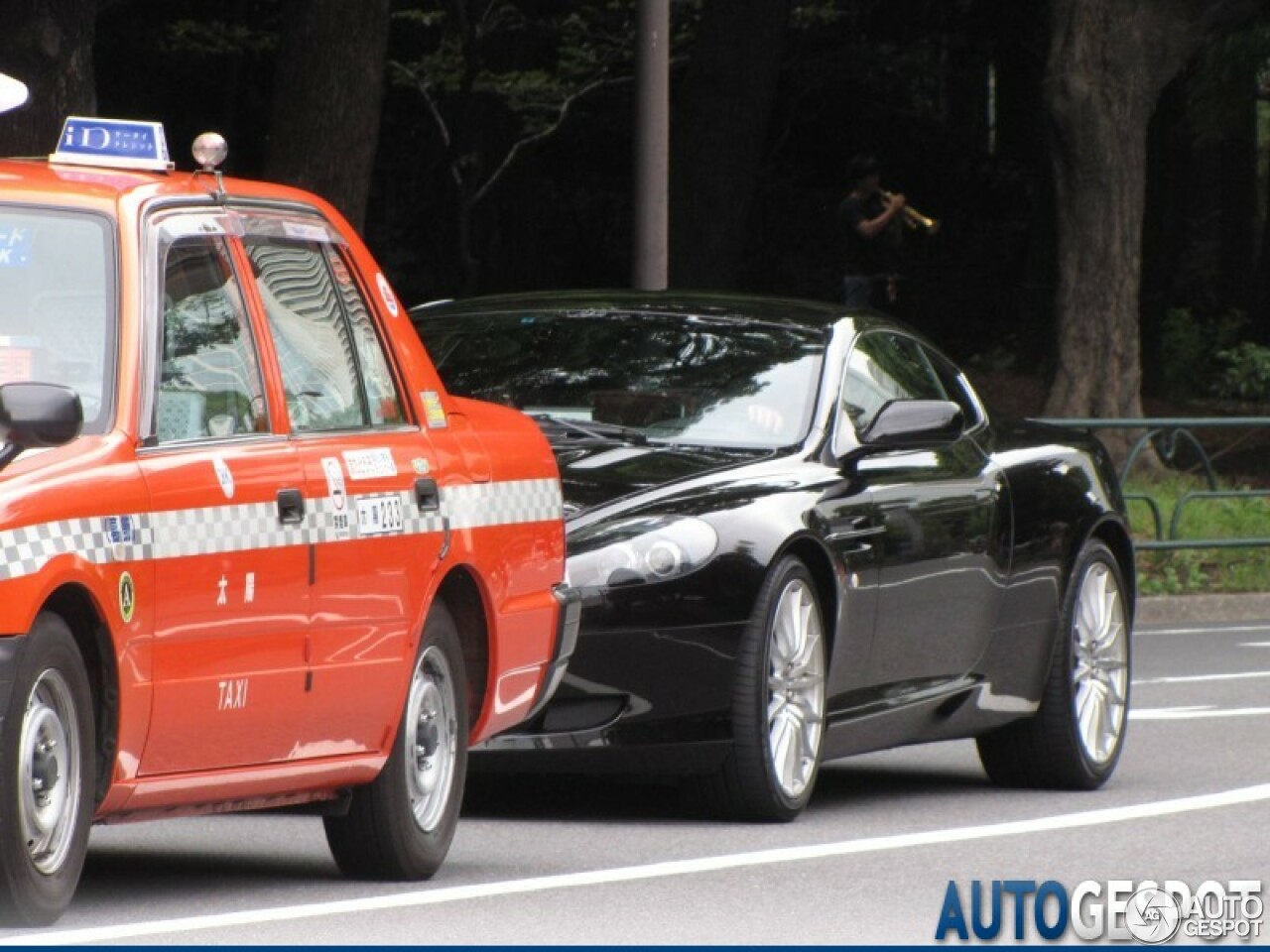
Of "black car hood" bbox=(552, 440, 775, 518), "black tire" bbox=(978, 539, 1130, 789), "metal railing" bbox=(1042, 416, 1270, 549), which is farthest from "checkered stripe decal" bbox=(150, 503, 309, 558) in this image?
"metal railing" bbox=(1042, 416, 1270, 549)

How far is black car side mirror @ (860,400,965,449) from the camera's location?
9.67 metres

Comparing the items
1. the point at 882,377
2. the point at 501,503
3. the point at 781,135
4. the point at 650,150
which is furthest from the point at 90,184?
the point at 781,135

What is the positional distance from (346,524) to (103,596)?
103cm

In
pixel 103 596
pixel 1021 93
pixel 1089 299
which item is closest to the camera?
pixel 103 596

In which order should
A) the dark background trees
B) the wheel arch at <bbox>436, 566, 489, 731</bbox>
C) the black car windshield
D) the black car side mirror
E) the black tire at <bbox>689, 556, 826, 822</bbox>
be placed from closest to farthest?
the wheel arch at <bbox>436, 566, 489, 731</bbox>, the black tire at <bbox>689, 556, 826, 822</bbox>, the black car side mirror, the black car windshield, the dark background trees

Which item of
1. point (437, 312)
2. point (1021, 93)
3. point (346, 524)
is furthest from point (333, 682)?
point (1021, 93)

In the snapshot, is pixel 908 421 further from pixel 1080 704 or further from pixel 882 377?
pixel 1080 704

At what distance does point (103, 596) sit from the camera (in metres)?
6.22

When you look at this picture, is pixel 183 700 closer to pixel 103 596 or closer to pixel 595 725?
pixel 103 596

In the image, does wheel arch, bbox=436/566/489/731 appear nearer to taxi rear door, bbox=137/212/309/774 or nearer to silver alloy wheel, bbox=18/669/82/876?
taxi rear door, bbox=137/212/309/774

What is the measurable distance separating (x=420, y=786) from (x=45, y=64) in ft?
28.5

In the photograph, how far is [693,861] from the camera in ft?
26.4

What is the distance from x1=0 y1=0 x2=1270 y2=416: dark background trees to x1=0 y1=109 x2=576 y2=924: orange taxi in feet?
26.7

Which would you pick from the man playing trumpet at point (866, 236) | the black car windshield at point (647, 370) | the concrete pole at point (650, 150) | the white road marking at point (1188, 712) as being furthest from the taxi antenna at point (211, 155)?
the man playing trumpet at point (866, 236)
